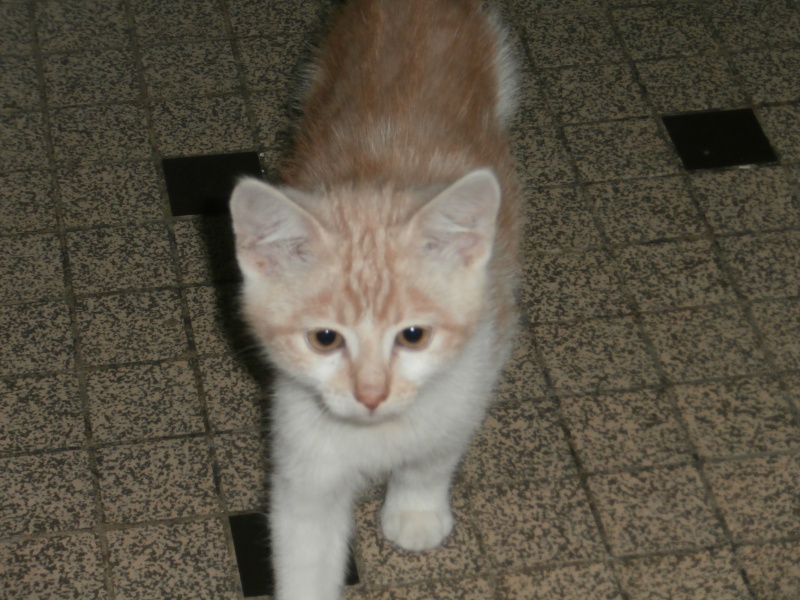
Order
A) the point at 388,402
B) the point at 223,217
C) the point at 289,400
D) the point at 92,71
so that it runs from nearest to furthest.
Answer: the point at 388,402, the point at 289,400, the point at 223,217, the point at 92,71

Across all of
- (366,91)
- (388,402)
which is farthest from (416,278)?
(366,91)

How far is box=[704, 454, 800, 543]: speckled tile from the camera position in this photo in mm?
2291

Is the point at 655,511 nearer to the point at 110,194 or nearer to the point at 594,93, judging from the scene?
the point at 594,93

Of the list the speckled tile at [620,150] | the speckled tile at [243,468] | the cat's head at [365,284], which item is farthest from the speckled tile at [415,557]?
the speckled tile at [620,150]

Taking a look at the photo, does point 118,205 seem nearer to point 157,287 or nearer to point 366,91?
point 157,287

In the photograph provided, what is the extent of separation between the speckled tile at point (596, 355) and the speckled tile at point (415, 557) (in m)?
0.46

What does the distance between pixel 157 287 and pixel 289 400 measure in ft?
2.68

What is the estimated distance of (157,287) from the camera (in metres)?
2.68

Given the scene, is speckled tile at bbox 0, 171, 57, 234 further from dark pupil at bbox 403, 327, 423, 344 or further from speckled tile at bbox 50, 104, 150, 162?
dark pupil at bbox 403, 327, 423, 344

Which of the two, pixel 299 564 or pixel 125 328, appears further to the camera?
pixel 125 328

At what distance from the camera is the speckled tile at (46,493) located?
2.27 metres

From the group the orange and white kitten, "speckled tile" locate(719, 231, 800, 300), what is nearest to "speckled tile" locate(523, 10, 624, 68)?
the orange and white kitten

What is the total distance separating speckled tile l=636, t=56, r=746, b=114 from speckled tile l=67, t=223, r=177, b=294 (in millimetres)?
1538

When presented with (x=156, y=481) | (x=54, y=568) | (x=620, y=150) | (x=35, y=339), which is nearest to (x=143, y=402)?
(x=156, y=481)
